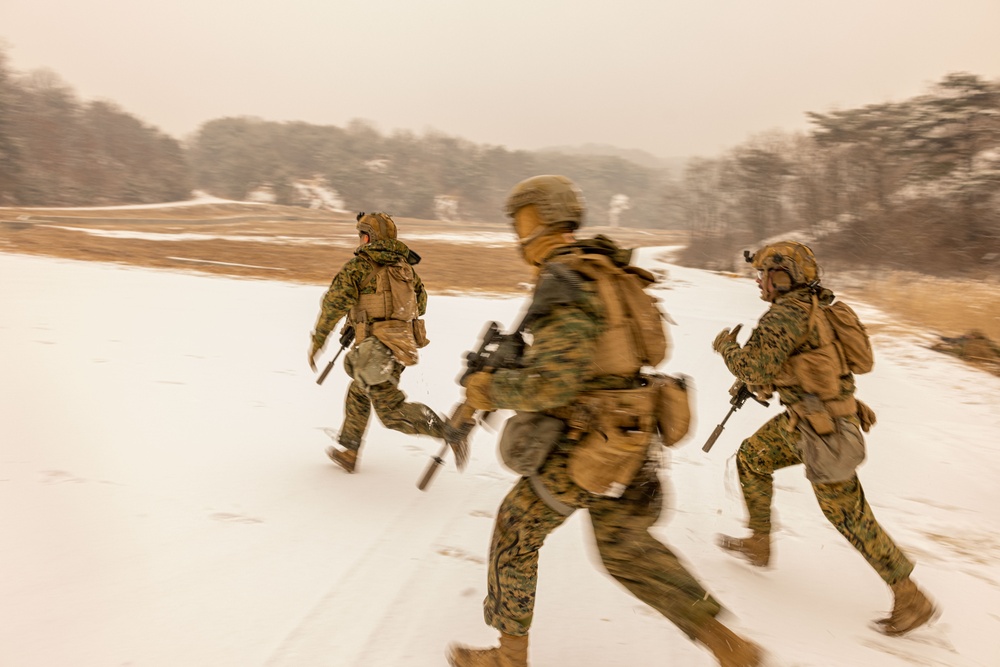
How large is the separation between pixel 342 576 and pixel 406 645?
0.59m

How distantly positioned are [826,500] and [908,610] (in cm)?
57

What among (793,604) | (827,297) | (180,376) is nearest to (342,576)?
(793,604)

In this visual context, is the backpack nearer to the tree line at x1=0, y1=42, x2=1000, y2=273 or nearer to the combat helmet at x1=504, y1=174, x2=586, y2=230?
the combat helmet at x1=504, y1=174, x2=586, y2=230

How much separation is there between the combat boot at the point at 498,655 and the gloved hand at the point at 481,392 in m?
0.84

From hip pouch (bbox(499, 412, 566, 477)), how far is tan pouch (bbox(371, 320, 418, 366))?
6.50 ft

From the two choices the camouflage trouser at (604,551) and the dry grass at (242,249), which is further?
the dry grass at (242,249)

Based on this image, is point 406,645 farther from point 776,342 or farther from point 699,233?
point 699,233

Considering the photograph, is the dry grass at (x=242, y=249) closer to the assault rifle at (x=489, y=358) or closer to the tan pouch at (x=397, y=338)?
the tan pouch at (x=397, y=338)

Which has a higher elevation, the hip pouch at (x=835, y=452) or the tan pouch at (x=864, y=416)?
the tan pouch at (x=864, y=416)

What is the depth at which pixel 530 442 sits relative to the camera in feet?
6.87

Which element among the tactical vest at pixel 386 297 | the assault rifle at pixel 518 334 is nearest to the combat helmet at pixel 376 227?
the tactical vest at pixel 386 297

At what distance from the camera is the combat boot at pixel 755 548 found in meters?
3.40

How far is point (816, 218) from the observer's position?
34.0 meters

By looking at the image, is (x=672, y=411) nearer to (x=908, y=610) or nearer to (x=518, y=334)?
(x=518, y=334)
